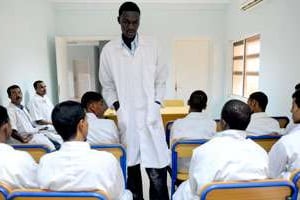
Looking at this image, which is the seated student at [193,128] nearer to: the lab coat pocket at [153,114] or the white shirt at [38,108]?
the lab coat pocket at [153,114]

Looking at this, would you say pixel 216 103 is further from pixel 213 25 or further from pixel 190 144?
pixel 190 144

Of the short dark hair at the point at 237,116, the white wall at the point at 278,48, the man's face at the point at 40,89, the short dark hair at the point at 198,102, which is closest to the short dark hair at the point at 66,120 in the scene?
the short dark hair at the point at 237,116

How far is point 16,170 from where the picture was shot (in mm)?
1311

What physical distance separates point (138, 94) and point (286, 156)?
103cm

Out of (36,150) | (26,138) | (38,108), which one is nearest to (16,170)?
(36,150)

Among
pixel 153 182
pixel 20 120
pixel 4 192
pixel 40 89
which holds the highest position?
pixel 40 89

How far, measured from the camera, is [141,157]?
2102 millimetres

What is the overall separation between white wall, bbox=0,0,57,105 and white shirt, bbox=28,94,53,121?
1.15 ft

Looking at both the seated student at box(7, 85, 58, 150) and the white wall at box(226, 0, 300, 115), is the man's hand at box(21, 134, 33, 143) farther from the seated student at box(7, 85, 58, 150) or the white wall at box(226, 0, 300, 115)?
the white wall at box(226, 0, 300, 115)

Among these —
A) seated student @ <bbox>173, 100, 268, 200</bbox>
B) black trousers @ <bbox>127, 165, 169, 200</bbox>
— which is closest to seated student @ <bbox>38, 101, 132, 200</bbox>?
seated student @ <bbox>173, 100, 268, 200</bbox>

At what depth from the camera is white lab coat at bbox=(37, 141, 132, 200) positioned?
1.15 m

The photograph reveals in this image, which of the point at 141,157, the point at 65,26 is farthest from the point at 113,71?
the point at 65,26

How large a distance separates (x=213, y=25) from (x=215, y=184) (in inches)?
226

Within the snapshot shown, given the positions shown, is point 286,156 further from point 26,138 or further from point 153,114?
point 26,138
